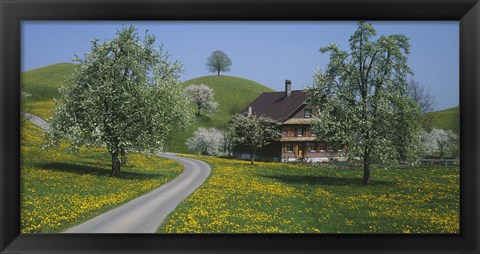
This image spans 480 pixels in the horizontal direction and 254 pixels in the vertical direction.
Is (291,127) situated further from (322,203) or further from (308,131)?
(322,203)

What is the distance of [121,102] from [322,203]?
17.0ft

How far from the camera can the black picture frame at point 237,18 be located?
20.7ft

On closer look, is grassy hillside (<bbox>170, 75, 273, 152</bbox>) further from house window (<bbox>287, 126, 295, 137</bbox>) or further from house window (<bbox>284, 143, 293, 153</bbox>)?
house window (<bbox>284, 143, 293, 153</bbox>)

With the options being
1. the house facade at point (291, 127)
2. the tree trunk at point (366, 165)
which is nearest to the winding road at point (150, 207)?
the house facade at point (291, 127)

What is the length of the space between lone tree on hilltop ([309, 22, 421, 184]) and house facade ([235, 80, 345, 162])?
0.22 m

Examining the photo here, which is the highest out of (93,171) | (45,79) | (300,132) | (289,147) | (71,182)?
(45,79)

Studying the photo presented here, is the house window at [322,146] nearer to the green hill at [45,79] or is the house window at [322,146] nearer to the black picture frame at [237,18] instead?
the black picture frame at [237,18]

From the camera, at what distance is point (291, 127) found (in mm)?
8484

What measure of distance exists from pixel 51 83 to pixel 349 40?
580 cm

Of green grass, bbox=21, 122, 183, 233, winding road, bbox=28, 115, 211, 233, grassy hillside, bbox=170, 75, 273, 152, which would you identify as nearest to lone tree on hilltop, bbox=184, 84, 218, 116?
grassy hillside, bbox=170, 75, 273, 152

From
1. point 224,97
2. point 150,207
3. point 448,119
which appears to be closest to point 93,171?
point 150,207

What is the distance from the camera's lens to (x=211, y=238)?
6742mm

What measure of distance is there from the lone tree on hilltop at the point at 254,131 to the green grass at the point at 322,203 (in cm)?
73
